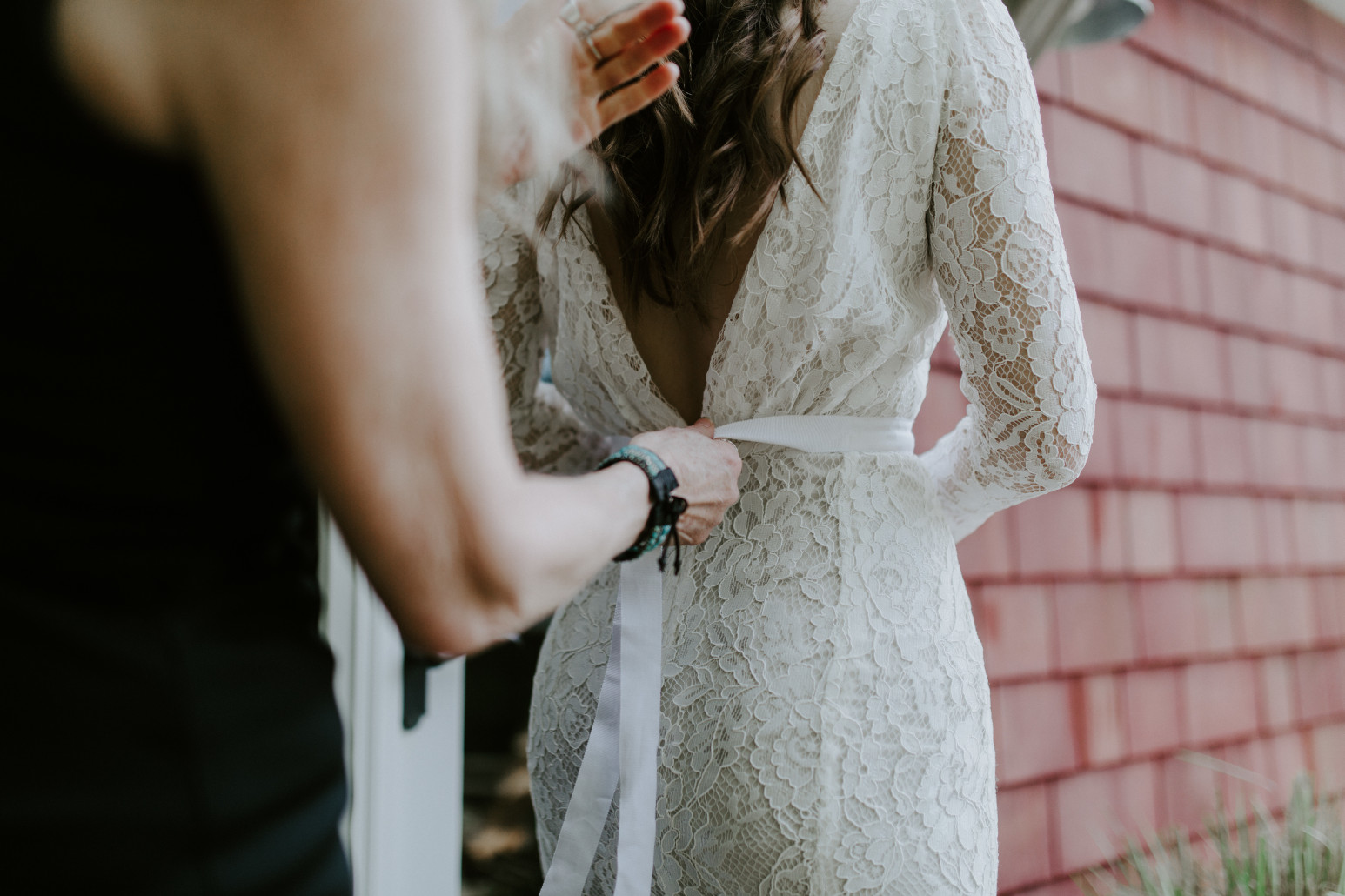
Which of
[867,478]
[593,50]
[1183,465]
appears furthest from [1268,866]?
[593,50]

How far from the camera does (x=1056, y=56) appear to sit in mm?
2326

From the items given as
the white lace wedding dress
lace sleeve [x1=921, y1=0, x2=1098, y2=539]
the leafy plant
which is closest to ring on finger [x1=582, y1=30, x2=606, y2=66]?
the white lace wedding dress

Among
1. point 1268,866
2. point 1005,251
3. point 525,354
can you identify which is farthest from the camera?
point 1268,866

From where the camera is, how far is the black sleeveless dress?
0.40 metres

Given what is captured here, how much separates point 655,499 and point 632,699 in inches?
10.3

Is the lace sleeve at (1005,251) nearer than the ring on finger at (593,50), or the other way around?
the ring on finger at (593,50)

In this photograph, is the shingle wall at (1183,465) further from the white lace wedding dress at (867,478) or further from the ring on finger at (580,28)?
the ring on finger at (580,28)

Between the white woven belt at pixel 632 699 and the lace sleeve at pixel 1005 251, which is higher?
the lace sleeve at pixel 1005 251

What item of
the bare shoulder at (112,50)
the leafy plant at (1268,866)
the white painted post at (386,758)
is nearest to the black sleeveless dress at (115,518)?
the bare shoulder at (112,50)

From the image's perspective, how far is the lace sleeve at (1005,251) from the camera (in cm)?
85

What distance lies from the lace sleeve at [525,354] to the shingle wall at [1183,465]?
105cm

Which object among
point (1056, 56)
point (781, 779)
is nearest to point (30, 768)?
point (781, 779)

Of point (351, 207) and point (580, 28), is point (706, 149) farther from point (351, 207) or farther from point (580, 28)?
point (351, 207)

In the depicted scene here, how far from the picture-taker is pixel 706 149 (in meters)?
0.88
